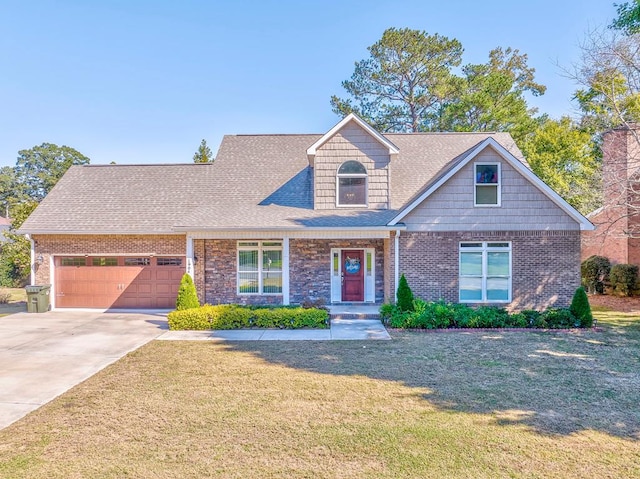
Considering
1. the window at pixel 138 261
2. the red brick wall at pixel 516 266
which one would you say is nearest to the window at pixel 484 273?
the red brick wall at pixel 516 266

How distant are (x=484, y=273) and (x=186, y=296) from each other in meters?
9.56

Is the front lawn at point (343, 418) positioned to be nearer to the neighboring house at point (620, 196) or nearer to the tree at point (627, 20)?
the neighboring house at point (620, 196)

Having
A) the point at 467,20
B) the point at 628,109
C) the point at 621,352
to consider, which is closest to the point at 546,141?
the point at 628,109

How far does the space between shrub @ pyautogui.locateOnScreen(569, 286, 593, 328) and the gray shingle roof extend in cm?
592

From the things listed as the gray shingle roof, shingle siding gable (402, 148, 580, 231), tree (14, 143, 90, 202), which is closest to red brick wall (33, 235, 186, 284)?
the gray shingle roof

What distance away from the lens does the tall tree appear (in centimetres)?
2672

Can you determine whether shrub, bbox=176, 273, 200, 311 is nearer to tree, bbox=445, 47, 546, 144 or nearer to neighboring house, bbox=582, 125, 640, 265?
neighboring house, bbox=582, 125, 640, 265

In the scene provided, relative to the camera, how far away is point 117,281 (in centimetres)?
1444

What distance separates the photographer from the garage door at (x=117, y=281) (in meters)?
14.4

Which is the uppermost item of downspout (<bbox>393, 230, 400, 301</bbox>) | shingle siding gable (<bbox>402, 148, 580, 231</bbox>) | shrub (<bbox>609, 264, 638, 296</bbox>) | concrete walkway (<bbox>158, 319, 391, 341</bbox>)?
shingle siding gable (<bbox>402, 148, 580, 231</bbox>)

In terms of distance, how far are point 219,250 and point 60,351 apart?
5.89 m

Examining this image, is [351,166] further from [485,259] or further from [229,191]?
[485,259]

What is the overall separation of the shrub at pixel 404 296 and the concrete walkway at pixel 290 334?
2.93 ft

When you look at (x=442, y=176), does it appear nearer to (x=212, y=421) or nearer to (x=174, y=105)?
(x=212, y=421)
